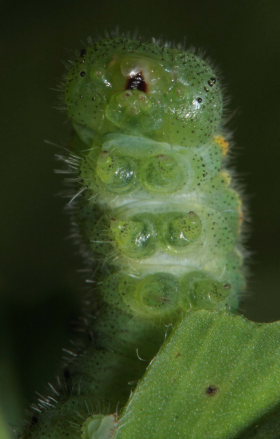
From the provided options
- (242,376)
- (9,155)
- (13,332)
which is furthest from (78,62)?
(9,155)

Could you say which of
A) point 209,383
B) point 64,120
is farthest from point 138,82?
point 64,120

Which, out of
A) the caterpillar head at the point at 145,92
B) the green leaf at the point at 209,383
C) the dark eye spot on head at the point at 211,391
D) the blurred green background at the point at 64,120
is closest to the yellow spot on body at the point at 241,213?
the caterpillar head at the point at 145,92

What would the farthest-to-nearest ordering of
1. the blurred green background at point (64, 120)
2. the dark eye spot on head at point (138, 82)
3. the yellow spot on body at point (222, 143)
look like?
1. the blurred green background at point (64, 120)
2. the yellow spot on body at point (222, 143)
3. the dark eye spot on head at point (138, 82)

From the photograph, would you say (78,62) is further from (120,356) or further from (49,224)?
(49,224)

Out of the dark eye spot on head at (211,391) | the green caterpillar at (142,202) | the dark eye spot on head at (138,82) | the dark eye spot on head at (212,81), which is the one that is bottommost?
the dark eye spot on head at (211,391)

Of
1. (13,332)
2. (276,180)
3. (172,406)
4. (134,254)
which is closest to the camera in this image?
(172,406)

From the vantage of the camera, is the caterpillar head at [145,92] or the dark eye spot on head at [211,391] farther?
the caterpillar head at [145,92]

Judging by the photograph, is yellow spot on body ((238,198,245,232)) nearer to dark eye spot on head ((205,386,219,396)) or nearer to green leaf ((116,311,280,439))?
green leaf ((116,311,280,439))

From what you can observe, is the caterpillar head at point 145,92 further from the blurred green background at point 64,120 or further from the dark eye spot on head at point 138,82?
the blurred green background at point 64,120

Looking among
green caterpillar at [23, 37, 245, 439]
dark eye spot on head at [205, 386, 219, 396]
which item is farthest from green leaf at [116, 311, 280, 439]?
green caterpillar at [23, 37, 245, 439]
